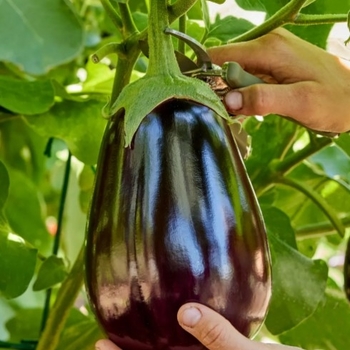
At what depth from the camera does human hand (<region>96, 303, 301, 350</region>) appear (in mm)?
496

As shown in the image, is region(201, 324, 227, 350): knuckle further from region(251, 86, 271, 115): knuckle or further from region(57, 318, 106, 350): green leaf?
region(57, 318, 106, 350): green leaf

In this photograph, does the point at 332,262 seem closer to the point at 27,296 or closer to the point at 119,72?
the point at 27,296

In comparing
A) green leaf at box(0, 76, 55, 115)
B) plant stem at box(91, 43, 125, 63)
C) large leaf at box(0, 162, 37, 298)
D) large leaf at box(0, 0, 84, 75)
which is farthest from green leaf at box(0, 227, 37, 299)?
large leaf at box(0, 0, 84, 75)

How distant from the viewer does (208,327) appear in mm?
500

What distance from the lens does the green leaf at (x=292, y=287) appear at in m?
0.87

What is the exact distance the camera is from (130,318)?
0.52m

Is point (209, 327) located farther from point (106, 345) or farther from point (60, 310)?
point (60, 310)

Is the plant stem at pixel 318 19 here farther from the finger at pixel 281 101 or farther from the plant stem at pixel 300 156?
the plant stem at pixel 300 156

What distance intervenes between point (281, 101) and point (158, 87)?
7.2 inches

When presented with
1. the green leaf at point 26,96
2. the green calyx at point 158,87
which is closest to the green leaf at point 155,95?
the green calyx at point 158,87

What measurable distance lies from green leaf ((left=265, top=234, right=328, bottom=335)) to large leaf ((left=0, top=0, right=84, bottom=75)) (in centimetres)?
45

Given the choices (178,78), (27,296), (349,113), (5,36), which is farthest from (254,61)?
(27,296)

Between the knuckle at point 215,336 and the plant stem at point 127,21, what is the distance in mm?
291

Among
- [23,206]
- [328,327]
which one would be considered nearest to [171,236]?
[328,327]
